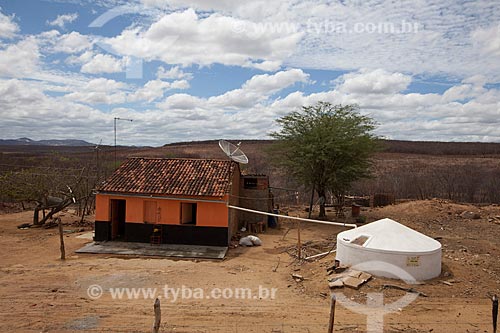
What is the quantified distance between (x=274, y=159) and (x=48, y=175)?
13.3 metres

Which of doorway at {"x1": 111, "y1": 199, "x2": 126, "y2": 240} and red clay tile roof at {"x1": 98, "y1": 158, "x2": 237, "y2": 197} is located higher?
red clay tile roof at {"x1": 98, "y1": 158, "x2": 237, "y2": 197}

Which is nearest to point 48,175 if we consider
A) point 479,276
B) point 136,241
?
point 136,241

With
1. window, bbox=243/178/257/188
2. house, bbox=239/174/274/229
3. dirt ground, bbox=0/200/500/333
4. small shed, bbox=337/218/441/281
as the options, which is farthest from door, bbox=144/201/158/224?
small shed, bbox=337/218/441/281

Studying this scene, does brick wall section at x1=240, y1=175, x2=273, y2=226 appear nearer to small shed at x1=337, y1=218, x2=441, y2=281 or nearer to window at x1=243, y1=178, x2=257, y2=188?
window at x1=243, y1=178, x2=257, y2=188

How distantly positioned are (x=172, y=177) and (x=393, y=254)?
10256 millimetres

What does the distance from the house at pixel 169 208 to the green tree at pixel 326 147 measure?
289 inches

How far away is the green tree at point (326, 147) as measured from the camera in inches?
954

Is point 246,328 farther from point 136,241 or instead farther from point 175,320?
point 136,241

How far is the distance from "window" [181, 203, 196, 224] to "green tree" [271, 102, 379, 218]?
26.8 feet

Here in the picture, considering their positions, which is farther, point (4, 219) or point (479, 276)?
point (4, 219)

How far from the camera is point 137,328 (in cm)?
925

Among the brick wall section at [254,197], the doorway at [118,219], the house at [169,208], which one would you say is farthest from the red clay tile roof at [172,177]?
the brick wall section at [254,197]

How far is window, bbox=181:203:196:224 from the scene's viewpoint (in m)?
18.0

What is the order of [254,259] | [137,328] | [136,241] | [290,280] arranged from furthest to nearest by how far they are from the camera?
[136,241]
[254,259]
[290,280]
[137,328]
